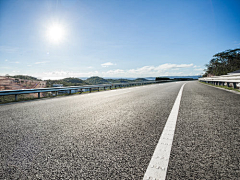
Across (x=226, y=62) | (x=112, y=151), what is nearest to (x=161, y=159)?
(x=112, y=151)

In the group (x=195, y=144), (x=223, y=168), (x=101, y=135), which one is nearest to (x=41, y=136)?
(x=101, y=135)

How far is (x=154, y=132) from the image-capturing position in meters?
2.86

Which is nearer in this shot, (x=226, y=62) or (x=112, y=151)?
(x=112, y=151)

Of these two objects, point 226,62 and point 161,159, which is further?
point 226,62

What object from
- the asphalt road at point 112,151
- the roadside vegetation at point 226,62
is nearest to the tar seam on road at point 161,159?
the asphalt road at point 112,151

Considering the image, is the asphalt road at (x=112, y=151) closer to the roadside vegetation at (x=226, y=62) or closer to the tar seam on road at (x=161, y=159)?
the tar seam on road at (x=161, y=159)

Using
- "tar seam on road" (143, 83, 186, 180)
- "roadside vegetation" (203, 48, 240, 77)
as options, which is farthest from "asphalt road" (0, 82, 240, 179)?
"roadside vegetation" (203, 48, 240, 77)

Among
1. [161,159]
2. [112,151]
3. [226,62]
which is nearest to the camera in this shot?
[161,159]

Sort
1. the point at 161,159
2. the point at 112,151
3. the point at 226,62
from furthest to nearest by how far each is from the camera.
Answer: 1. the point at 226,62
2. the point at 112,151
3. the point at 161,159

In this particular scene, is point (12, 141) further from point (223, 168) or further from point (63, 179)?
point (223, 168)

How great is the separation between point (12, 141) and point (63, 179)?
5.29 feet

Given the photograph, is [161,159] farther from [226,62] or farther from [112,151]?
[226,62]

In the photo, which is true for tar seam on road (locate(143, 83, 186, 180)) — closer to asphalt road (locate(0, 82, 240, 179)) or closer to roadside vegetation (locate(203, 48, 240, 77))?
asphalt road (locate(0, 82, 240, 179))

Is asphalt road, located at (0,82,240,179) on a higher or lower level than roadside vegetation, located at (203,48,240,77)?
lower
